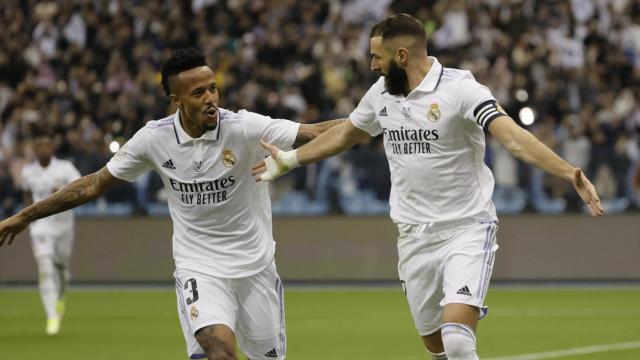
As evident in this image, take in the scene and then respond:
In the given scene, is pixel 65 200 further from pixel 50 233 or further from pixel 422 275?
pixel 50 233

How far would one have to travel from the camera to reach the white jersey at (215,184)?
820cm

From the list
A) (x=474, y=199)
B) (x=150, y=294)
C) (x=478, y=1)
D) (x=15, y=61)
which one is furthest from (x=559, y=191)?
(x=474, y=199)

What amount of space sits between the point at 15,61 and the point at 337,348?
43.5 feet

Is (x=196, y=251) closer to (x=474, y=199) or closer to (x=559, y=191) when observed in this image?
(x=474, y=199)

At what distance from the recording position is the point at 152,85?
76.2ft

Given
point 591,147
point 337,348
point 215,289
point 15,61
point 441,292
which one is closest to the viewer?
point 215,289

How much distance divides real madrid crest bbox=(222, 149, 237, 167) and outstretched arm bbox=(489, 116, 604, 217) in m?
1.63

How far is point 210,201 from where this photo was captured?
820 centimetres

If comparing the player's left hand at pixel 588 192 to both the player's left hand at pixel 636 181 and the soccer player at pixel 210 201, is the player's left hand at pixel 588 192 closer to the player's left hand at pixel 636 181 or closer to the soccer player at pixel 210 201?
the soccer player at pixel 210 201

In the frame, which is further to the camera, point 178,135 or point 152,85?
point 152,85

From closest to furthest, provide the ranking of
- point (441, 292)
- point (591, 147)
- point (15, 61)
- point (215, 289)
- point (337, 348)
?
1. point (215, 289)
2. point (441, 292)
3. point (337, 348)
4. point (591, 147)
5. point (15, 61)

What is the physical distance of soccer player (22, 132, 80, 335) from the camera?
15312mm

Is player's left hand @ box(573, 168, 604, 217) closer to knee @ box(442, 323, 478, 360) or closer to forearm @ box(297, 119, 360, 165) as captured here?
knee @ box(442, 323, 478, 360)

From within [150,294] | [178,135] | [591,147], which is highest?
[178,135]
